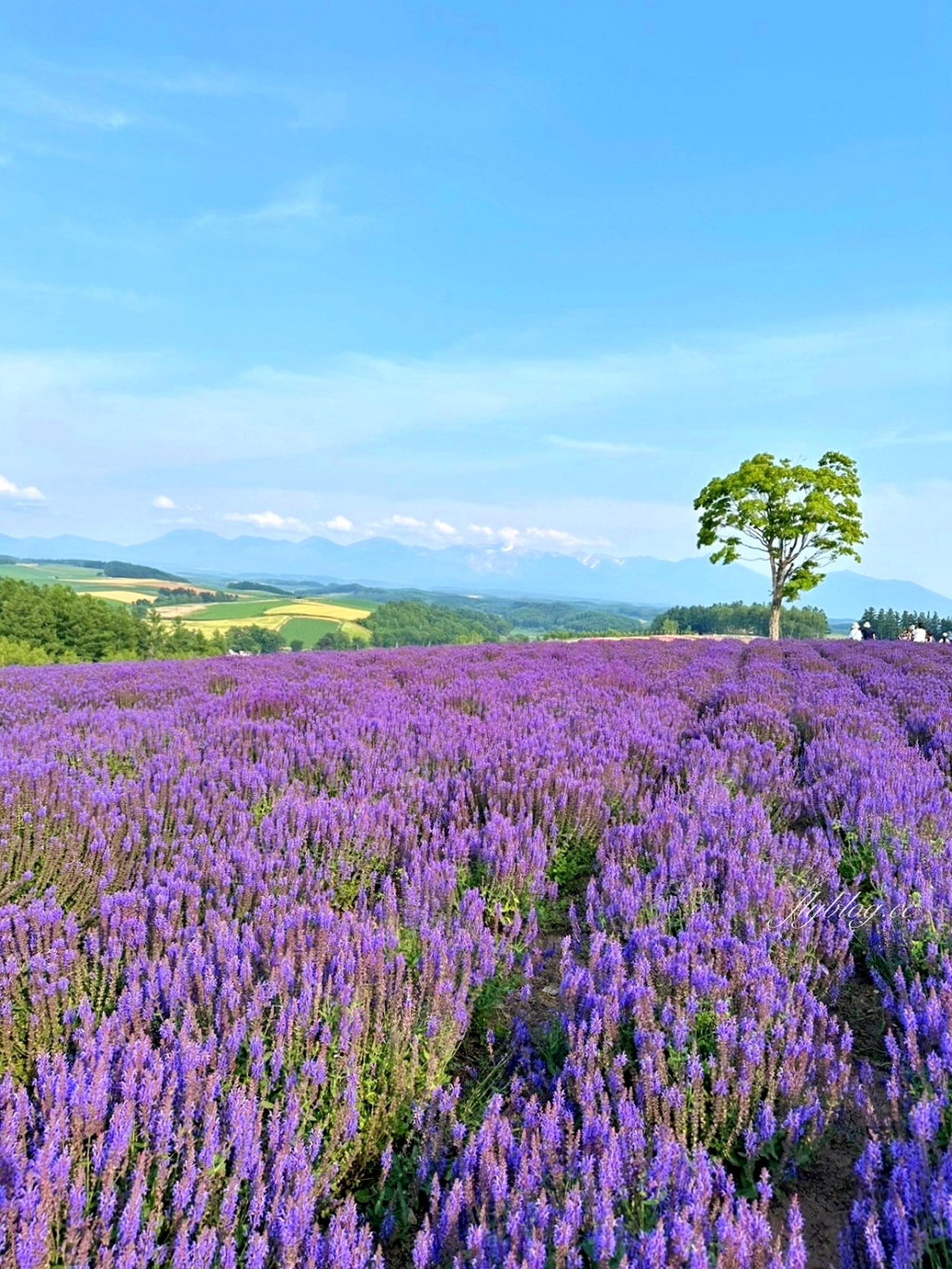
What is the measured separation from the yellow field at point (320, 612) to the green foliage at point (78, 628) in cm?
3492

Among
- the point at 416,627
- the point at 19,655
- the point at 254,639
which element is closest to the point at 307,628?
the point at 416,627

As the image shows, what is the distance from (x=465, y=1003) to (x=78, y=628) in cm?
4282

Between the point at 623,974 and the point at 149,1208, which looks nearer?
the point at 149,1208

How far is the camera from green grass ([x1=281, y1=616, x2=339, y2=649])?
6488 cm

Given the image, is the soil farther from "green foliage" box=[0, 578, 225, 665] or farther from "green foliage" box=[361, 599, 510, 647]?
"green foliage" box=[361, 599, 510, 647]

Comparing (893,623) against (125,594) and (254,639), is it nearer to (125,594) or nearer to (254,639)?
(254,639)

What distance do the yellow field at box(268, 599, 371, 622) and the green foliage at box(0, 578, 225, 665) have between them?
34925 mm

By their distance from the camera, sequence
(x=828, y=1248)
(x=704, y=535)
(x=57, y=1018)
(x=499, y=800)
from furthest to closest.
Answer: (x=704, y=535) → (x=499, y=800) → (x=57, y=1018) → (x=828, y=1248)

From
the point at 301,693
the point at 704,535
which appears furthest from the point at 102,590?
the point at 301,693

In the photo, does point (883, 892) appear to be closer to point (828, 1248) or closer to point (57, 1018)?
point (828, 1248)

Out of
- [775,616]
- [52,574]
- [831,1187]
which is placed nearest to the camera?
[831,1187]

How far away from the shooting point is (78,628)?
39312mm

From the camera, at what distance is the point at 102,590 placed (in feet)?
312

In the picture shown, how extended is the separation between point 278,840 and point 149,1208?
1679mm
